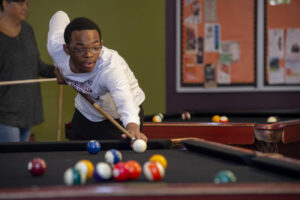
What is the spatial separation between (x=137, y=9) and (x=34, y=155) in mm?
2940

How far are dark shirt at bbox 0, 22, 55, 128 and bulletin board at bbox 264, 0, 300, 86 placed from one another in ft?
8.08

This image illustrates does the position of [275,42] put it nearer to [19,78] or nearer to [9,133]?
[19,78]

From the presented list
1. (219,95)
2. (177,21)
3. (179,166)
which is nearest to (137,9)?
(177,21)

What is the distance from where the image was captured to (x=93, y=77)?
7.77 feet

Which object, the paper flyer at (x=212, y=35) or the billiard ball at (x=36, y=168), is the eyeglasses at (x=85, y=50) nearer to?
the billiard ball at (x=36, y=168)

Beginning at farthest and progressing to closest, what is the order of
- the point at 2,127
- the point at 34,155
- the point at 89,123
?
1. the point at 2,127
2. the point at 89,123
3. the point at 34,155

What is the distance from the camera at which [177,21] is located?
456cm

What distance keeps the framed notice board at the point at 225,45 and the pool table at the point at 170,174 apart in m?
2.63

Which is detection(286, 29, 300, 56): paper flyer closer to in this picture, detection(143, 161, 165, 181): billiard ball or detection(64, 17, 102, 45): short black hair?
detection(64, 17, 102, 45): short black hair

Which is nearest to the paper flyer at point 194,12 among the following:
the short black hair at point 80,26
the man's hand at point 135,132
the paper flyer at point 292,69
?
the paper flyer at point 292,69

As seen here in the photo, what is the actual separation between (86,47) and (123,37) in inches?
92.9

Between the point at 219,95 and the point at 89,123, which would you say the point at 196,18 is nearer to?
the point at 219,95

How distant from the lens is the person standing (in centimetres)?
299

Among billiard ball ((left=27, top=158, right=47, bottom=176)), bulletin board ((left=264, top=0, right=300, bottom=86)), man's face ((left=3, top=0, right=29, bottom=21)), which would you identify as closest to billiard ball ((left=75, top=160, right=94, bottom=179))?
billiard ball ((left=27, top=158, right=47, bottom=176))
